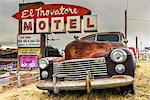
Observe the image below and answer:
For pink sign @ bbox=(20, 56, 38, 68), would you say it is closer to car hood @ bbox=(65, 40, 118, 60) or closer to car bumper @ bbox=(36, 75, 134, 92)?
car hood @ bbox=(65, 40, 118, 60)

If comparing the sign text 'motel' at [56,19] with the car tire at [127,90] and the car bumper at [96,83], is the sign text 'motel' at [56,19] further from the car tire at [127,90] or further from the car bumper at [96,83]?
the car bumper at [96,83]

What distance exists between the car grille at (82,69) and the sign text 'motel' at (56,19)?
1377cm

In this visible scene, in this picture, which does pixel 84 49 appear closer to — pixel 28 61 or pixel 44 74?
pixel 44 74

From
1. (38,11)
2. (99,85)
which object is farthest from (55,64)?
(38,11)

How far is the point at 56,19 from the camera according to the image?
21297 mm

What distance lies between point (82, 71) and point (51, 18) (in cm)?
1519

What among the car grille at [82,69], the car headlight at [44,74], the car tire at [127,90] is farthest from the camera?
the car headlight at [44,74]

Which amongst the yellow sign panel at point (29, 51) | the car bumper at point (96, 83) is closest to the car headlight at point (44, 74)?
the car bumper at point (96, 83)

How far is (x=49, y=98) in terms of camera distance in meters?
7.68

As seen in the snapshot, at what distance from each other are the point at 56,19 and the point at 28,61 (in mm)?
4131

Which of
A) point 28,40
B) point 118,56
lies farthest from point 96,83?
point 28,40

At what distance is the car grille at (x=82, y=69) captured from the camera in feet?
21.6

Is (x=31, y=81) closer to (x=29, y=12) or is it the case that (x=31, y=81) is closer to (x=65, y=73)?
(x=65, y=73)

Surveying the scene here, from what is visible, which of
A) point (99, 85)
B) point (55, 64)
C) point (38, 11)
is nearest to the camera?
point (99, 85)
